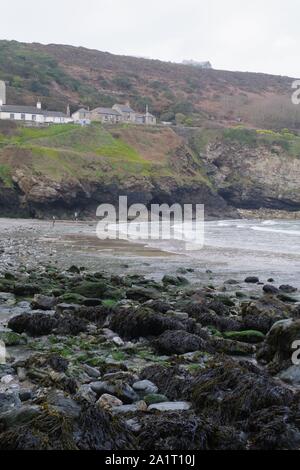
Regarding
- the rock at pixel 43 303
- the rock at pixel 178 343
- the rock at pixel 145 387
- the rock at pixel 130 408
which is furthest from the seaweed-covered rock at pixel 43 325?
the rock at pixel 130 408

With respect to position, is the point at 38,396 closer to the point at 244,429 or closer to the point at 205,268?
the point at 244,429

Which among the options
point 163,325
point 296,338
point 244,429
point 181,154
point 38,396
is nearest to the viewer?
point 244,429

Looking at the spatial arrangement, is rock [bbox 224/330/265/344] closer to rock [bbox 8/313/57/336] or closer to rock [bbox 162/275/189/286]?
rock [bbox 8/313/57/336]

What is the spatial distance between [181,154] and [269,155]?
18.3 m

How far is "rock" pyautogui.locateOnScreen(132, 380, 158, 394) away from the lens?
23.0 feet

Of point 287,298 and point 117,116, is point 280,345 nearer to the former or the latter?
point 287,298

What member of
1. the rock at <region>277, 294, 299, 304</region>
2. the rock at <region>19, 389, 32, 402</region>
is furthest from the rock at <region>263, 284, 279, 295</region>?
the rock at <region>19, 389, 32, 402</region>

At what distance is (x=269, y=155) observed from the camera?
9988 cm

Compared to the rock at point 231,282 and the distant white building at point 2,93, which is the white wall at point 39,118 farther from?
the rock at point 231,282

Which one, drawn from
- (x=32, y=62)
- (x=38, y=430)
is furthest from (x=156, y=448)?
(x=32, y=62)

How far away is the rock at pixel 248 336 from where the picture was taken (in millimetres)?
10273

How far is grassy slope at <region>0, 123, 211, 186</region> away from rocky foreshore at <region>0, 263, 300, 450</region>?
54171mm

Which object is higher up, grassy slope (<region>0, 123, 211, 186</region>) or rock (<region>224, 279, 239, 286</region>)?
grassy slope (<region>0, 123, 211, 186</region>)

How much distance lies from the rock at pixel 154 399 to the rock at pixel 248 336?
389cm
